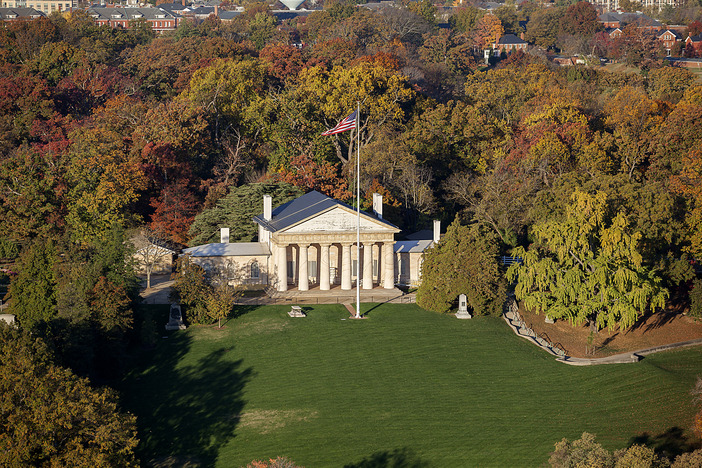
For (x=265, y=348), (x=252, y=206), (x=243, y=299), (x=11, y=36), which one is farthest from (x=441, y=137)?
(x=11, y=36)

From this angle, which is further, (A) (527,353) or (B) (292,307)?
(B) (292,307)

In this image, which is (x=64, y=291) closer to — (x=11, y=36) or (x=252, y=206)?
(x=252, y=206)

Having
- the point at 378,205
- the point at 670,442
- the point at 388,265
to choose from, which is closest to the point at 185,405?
the point at 388,265

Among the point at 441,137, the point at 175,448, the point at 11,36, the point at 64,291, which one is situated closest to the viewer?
the point at 175,448

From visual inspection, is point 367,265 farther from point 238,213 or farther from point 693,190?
point 693,190

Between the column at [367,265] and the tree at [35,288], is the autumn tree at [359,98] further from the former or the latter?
the tree at [35,288]

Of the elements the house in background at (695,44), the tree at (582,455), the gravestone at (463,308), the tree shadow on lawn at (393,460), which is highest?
the house in background at (695,44)

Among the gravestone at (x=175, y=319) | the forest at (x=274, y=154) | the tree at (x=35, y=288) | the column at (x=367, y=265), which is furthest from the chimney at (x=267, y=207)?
the tree at (x=35, y=288)
